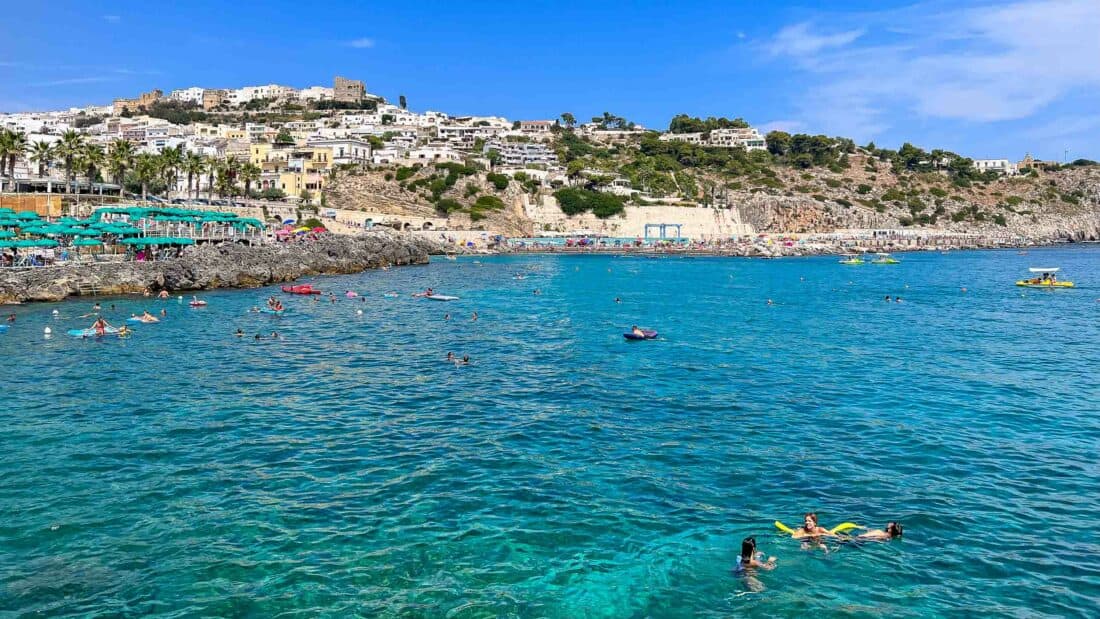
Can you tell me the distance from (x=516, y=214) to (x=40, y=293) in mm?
92184

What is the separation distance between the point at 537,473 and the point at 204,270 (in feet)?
147

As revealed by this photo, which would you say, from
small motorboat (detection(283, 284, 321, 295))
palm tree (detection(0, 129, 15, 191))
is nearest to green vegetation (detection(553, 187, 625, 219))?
palm tree (detection(0, 129, 15, 191))

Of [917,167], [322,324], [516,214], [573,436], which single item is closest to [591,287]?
[322,324]

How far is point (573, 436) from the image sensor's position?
65.1 feet

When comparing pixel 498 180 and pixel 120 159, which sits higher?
pixel 498 180

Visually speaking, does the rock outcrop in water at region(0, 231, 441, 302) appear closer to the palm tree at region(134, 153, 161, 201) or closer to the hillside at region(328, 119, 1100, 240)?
the palm tree at region(134, 153, 161, 201)

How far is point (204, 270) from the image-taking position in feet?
177

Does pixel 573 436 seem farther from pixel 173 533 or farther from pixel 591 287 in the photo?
pixel 591 287

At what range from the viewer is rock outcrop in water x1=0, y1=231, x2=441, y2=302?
149ft

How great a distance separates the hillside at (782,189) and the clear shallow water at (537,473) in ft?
305

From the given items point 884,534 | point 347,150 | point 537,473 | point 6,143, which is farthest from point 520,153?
point 884,534

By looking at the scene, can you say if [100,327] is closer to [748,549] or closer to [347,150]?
[748,549]

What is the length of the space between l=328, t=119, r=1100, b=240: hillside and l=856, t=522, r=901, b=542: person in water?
110594mm

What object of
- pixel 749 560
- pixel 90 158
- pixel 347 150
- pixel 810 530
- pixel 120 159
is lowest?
pixel 749 560
